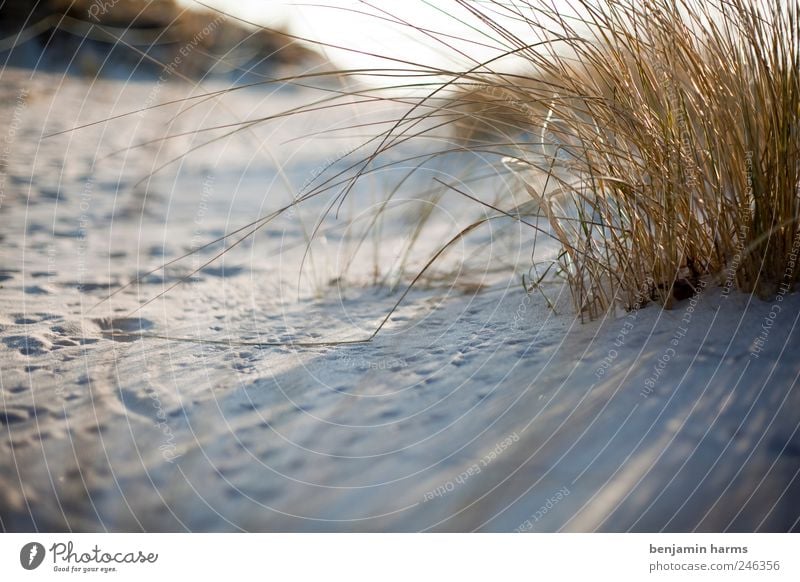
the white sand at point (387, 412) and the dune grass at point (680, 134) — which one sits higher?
the dune grass at point (680, 134)

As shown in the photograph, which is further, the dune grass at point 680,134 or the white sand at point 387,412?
the dune grass at point 680,134

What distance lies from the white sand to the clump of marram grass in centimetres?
A: 7

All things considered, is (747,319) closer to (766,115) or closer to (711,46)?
(766,115)

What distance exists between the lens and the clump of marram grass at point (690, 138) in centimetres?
100

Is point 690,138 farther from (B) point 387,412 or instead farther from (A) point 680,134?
(B) point 387,412

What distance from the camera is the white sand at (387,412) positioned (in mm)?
824

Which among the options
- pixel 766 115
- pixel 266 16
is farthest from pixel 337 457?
pixel 266 16

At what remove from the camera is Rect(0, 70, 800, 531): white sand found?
82 cm

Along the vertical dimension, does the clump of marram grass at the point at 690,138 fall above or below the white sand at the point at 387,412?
above

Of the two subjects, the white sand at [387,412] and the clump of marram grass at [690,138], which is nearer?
the white sand at [387,412]

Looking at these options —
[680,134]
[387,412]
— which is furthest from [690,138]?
[387,412]

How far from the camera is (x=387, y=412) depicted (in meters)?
1.00

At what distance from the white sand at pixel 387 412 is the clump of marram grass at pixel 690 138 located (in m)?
0.07
